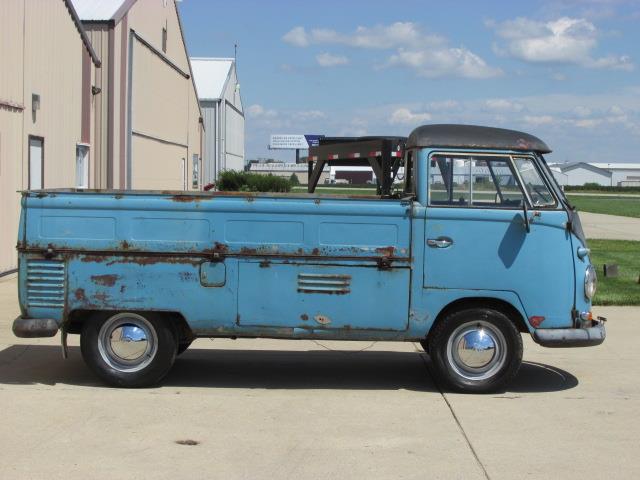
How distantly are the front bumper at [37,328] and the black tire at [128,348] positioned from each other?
293 mm

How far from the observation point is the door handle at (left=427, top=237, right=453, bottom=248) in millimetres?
7332

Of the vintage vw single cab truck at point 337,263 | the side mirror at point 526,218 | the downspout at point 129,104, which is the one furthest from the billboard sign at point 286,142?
the side mirror at point 526,218

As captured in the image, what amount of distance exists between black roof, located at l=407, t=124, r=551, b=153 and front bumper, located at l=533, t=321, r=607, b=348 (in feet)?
5.09

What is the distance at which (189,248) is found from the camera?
7340 mm

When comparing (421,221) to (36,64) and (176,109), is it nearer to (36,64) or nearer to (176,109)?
(36,64)

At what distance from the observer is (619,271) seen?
648 inches

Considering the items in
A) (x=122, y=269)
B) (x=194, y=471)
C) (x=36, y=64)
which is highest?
(x=36, y=64)

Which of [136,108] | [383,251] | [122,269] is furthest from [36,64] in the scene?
[383,251]

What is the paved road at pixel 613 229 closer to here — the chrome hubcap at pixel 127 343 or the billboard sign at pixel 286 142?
the chrome hubcap at pixel 127 343

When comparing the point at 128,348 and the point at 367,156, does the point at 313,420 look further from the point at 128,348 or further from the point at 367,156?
the point at 367,156

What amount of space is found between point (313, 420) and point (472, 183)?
241 cm

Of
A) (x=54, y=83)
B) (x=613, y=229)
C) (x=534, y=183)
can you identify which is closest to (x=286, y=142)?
(x=613, y=229)

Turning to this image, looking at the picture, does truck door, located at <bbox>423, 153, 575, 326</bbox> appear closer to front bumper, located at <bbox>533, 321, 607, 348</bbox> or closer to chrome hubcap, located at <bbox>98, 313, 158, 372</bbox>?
front bumper, located at <bbox>533, 321, 607, 348</bbox>

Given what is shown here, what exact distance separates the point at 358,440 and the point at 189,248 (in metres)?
2.24
